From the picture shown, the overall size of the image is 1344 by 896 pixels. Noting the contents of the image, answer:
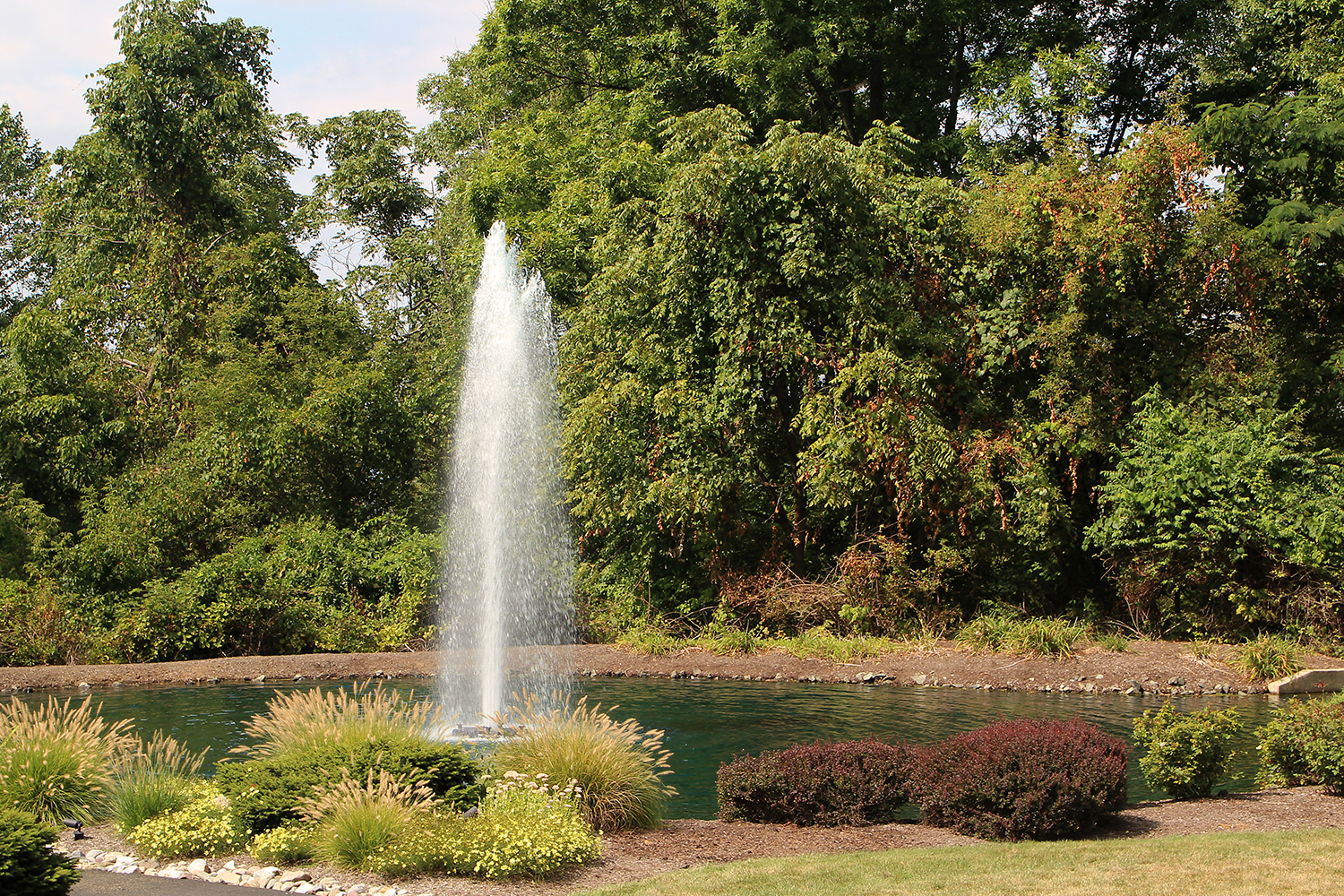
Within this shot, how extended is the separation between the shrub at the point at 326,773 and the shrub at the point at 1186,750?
533cm

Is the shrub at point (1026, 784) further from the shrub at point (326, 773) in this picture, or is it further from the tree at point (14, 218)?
the tree at point (14, 218)

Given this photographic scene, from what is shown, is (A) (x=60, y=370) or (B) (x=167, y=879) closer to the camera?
(B) (x=167, y=879)

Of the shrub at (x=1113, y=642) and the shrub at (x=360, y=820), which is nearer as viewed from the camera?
the shrub at (x=360, y=820)

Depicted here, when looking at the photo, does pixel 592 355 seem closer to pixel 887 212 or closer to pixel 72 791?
pixel 887 212

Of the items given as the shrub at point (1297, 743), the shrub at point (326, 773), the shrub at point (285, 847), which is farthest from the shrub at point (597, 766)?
the shrub at point (1297, 743)

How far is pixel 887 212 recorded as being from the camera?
21750 mm

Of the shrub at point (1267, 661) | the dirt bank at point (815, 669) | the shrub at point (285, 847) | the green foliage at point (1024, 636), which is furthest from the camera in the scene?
the green foliage at point (1024, 636)

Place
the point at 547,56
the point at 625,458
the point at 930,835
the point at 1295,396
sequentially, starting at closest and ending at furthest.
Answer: the point at 930,835
the point at 1295,396
the point at 625,458
the point at 547,56

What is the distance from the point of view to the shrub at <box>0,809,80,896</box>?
17.2ft

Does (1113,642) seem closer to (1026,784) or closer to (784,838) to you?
(1026,784)

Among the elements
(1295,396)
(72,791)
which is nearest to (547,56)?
(1295,396)

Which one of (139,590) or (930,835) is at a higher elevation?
(139,590)

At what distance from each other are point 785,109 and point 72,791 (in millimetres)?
21099

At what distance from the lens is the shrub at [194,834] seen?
24.4 feet
